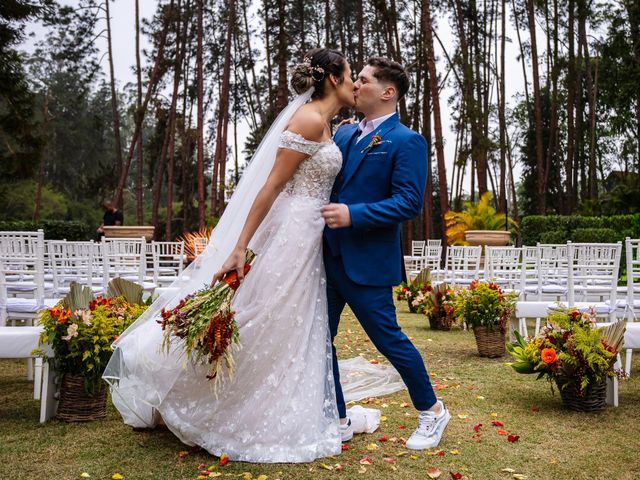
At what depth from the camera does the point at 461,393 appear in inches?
183

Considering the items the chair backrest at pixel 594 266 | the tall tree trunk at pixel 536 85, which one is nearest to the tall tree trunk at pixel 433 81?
the tall tree trunk at pixel 536 85

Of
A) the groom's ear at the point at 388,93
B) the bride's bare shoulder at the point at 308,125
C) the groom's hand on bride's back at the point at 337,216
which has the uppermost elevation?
the groom's ear at the point at 388,93

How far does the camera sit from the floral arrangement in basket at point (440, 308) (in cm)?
793

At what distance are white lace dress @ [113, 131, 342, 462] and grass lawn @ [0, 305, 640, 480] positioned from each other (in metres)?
→ 0.12

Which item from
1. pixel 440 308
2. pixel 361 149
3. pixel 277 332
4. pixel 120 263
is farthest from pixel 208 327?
pixel 120 263

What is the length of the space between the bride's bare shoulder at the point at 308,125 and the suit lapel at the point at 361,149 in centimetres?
20

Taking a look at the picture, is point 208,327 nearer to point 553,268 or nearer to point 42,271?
point 42,271

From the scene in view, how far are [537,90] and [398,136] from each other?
2219cm

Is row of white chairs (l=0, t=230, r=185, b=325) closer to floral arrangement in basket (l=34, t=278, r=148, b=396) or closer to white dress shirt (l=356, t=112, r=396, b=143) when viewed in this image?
floral arrangement in basket (l=34, t=278, r=148, b=396)

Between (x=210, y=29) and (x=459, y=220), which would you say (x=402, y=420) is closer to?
(x=459, y=220)

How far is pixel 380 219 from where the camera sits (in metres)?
3.07

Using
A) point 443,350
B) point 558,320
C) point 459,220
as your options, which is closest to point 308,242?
point 558,320

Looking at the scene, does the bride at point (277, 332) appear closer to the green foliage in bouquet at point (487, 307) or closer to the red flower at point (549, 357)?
the red flower at point (549, 357)

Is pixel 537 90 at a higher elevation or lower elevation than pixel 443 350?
higher
